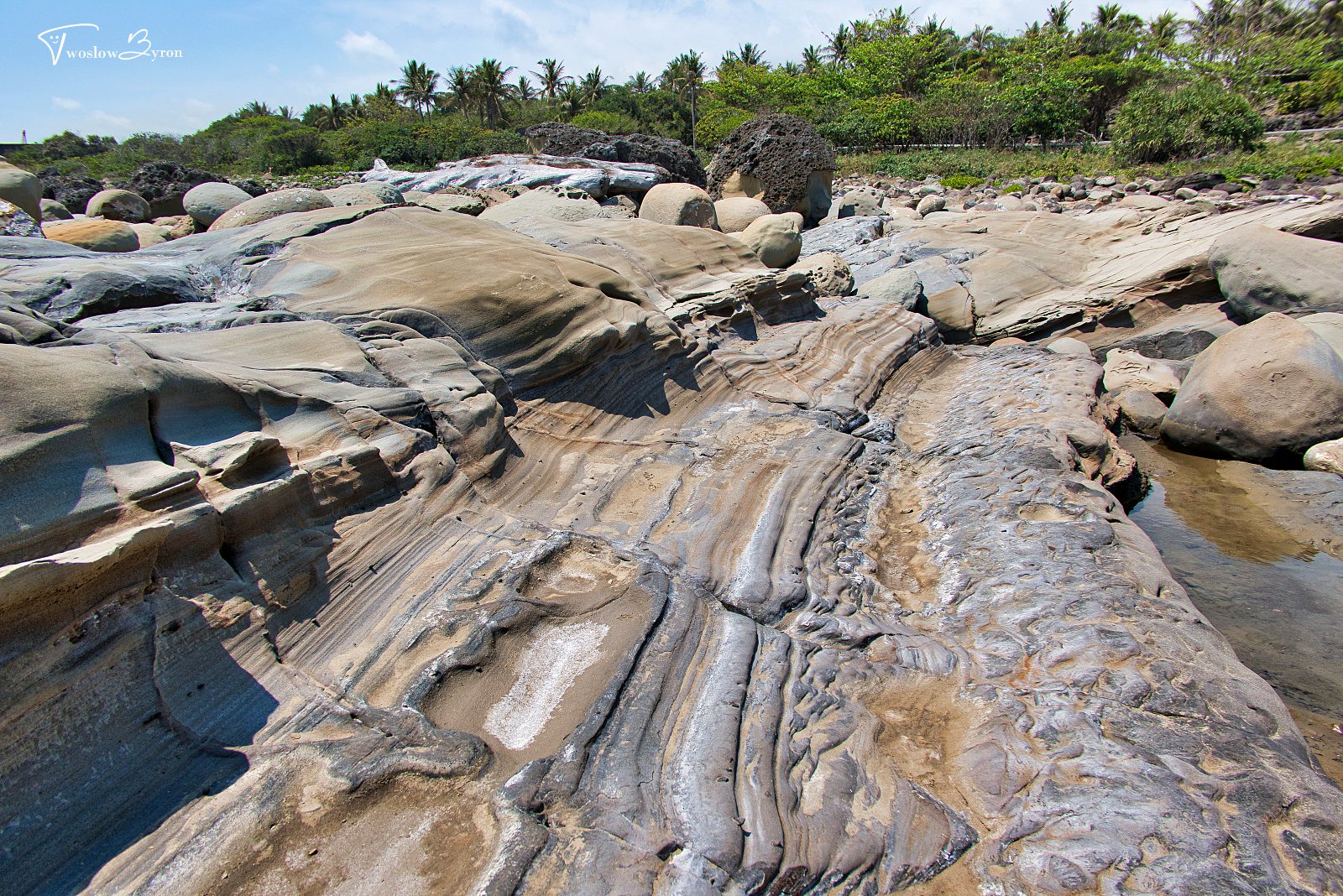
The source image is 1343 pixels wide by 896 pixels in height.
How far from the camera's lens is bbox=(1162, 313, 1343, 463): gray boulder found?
5.14 metres

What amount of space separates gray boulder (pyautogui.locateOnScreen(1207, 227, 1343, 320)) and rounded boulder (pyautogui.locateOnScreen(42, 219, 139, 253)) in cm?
949

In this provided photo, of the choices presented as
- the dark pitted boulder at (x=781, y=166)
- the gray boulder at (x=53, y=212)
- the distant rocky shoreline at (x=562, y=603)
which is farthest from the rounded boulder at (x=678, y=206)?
the gray boulder at (x=53, y=212)

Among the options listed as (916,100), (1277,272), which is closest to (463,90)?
(916,100)

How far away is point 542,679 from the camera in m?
2.37

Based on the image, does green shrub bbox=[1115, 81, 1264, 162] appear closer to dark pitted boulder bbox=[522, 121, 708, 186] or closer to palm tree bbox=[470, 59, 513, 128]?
dark pitted boulder bbox=[522, 121, 708, 186]

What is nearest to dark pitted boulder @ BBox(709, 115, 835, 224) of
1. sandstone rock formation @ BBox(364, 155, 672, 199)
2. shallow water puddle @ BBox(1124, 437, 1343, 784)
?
sandstone rock formation @ BBox(364, 155, 672, 199)

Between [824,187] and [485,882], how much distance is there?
1214 centimetres

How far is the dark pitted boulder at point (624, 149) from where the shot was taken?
1422 cm

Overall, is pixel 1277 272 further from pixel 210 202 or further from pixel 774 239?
pixel 210 202

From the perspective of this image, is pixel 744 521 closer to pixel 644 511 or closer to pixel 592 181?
pixel 644 511

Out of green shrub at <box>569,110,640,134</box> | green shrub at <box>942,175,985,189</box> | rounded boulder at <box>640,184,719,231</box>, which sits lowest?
green shrub at <box>942,175,985,189</box>

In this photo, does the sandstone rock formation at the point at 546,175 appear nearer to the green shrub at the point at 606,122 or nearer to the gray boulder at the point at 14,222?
the gray boulder at the point at 14,222

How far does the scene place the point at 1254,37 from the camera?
2466 centimetres

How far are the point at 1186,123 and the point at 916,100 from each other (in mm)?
11996
